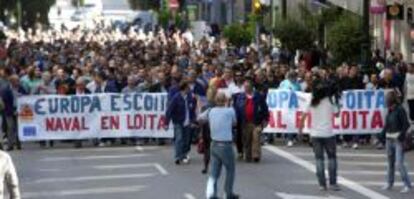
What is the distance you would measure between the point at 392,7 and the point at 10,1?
57.7 meters

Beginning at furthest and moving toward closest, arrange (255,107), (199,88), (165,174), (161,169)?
(199,88)
(255,107)
(161,169)
(165,174)

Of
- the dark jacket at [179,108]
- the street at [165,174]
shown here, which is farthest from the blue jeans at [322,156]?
the dark jacket at [179,108]

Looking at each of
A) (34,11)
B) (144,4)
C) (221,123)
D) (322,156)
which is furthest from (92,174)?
(144,4)

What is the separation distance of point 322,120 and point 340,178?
243 cm

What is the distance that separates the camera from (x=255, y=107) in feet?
79.9

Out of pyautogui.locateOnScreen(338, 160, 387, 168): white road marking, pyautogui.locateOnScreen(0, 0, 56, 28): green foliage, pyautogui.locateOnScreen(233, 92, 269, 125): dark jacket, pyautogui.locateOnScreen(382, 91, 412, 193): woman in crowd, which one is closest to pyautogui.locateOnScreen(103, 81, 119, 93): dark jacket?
pyautogui.locateOnScreen(233, 92, 269, 125): dark jacket

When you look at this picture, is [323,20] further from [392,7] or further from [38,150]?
[38,150]

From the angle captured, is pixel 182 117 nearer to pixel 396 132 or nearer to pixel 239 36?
pixel 396 132

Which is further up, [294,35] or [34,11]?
[294,35]

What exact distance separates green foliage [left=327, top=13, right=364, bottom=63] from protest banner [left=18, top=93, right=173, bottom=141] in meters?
12.0

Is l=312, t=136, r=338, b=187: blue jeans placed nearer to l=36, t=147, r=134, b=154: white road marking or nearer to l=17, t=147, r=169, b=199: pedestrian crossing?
l=17, t=147, r=169, b=199: pedestrian crossing

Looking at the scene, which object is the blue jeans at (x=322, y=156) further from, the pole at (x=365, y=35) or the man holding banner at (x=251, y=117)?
the pole at (x=365, y=35)

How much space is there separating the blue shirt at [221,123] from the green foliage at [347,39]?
21.5 metres

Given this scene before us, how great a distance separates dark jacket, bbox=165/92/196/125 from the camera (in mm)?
24047
